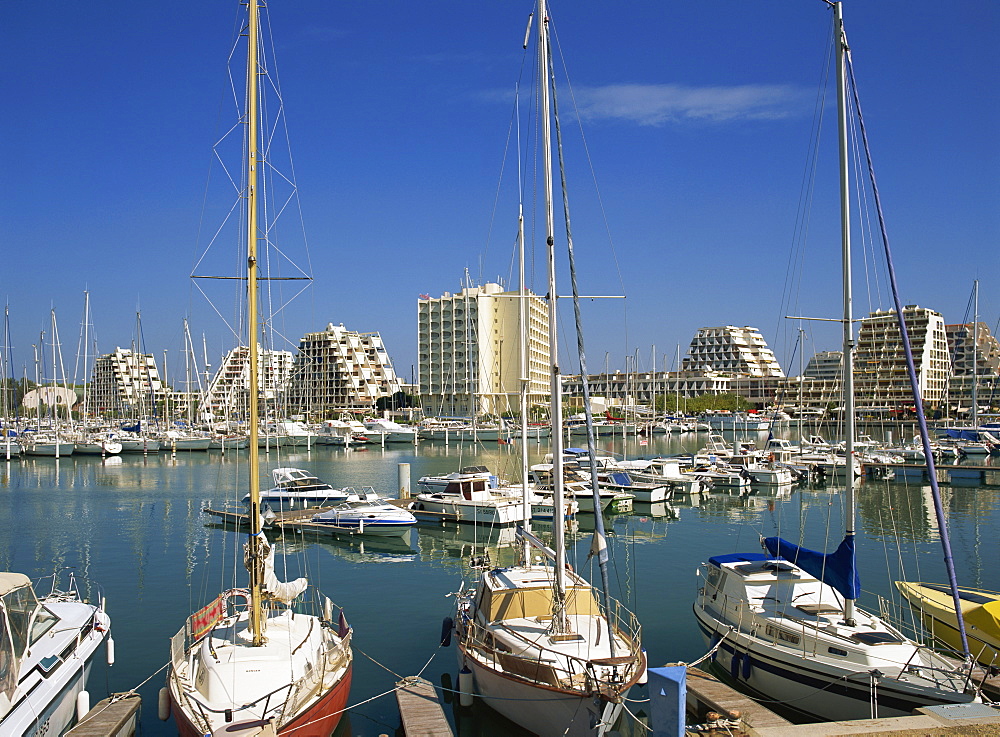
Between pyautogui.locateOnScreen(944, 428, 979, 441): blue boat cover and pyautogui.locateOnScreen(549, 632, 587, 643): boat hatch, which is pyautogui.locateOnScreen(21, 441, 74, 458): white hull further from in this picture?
pyautogui.locateOnScreen(944, 428, 979, 441): blue boat cover

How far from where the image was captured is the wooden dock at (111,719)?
1285cm

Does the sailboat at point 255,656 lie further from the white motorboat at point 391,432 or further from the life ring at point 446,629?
the white motorboat at point 391,432

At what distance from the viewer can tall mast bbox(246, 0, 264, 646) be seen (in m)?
13.3

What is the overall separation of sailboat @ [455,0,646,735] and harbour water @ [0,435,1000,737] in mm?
1444

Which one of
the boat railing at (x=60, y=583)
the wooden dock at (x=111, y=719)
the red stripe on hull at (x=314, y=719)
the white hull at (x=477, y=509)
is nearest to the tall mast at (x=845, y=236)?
the red stripe on hull at (x=314, y=719)

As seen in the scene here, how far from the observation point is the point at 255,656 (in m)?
12.7

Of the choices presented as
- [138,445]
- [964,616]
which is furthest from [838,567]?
[138,445]

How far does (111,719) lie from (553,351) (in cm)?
986

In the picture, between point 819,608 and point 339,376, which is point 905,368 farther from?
point 819,608

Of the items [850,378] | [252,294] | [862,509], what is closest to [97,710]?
[252,294]

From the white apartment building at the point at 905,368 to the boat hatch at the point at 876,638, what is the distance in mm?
117414

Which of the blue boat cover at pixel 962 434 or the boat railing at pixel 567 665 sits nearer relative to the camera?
the boat railing at pixel 567 665

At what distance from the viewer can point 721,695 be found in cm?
1425

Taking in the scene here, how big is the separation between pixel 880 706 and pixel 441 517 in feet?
87.5
